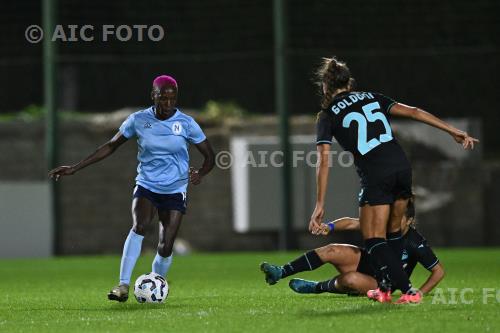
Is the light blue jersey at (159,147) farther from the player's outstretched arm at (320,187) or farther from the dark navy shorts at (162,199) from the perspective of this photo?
the player's outstretched arm at (320,187)

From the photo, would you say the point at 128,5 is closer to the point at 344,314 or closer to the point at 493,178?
the point at 493,178

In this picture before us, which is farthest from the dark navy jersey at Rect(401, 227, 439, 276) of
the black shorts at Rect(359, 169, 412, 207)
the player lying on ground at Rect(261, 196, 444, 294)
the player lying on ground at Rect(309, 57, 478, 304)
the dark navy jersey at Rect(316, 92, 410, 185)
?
the dark navy jersey at Rect(316, 92, 410, 185)

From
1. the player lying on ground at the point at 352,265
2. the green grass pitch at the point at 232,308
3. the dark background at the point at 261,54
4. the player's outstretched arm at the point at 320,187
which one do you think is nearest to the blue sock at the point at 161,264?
the green grass pitch at the point at 232,308

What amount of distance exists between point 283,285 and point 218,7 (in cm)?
1093

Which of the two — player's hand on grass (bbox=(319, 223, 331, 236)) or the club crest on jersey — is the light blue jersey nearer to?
the club crest on jersey

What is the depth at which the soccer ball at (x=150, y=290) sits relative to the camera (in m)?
9.67

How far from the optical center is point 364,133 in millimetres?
8883

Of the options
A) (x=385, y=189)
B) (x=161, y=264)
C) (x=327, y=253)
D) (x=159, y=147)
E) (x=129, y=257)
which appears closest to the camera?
(x=385, y=189)

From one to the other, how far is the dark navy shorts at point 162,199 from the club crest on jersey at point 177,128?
0.52 m

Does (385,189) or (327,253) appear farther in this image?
(327,253)

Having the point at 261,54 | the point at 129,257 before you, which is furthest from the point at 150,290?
the point at 261,54

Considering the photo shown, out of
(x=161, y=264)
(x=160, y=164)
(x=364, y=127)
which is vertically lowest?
(x=161, y=264)

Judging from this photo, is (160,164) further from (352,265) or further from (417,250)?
(417,250)

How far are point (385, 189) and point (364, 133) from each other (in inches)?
17.3
